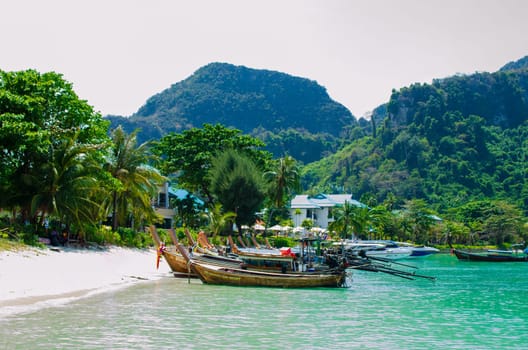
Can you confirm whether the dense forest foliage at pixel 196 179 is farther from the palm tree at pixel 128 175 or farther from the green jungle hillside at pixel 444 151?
the green jungle hillside at pixel 444 151

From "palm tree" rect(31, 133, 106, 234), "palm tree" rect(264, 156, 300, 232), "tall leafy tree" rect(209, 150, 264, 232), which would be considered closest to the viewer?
"palm tree" rect(31, 133, 106, 234)

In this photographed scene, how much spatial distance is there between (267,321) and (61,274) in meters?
11.2

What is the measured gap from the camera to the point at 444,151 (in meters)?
165

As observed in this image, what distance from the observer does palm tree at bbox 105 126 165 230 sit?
1625 inches

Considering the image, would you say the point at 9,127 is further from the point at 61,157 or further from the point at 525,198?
the point at 525,198

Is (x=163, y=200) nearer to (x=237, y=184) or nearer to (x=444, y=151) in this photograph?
(x=237, y=184)

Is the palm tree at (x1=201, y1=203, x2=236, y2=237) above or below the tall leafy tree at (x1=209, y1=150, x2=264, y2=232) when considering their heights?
below

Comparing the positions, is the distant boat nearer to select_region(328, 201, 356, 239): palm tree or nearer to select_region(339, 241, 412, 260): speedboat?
select_region(339, 241, 412, 260): speedboat

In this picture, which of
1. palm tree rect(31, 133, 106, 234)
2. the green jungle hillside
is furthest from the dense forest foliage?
the green jungle hillside

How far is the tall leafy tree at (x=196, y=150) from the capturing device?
59125mm

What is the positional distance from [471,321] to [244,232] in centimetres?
4538

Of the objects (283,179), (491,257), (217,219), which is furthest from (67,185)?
(491,257)

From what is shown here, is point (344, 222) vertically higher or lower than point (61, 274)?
higher

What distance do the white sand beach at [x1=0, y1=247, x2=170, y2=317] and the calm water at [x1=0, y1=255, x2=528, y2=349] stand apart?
1220 millimetres
